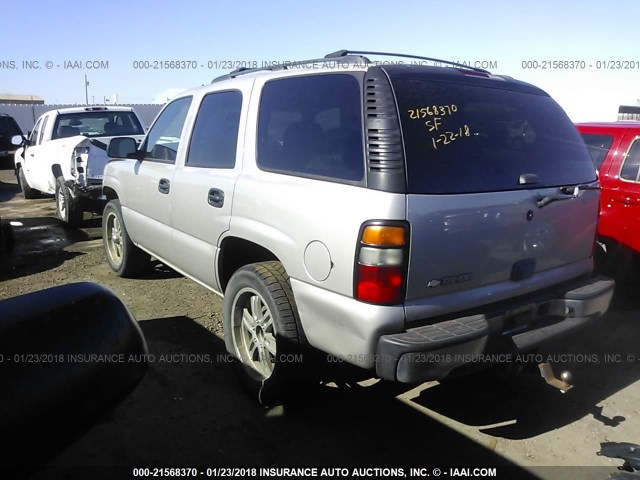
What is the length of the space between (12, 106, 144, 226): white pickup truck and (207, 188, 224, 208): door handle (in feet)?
15.0

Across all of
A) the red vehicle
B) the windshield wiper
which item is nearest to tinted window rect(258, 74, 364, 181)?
the windshield wiper

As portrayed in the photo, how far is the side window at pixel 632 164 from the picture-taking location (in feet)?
16.3

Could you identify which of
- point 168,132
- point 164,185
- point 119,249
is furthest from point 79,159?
point 164,185

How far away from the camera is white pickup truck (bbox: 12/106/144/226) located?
7.72m

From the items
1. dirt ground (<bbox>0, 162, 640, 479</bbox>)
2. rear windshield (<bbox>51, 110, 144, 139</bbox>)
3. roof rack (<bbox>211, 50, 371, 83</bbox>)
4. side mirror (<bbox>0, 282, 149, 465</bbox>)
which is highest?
roof rack (<bbox>211, 50, 371, 83</bbox>)

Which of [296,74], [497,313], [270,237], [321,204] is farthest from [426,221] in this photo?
[296,74]

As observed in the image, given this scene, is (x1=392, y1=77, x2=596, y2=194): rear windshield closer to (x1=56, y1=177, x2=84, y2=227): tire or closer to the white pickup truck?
the white pickup truck

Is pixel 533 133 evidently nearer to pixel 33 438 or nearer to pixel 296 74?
pixel 296 74

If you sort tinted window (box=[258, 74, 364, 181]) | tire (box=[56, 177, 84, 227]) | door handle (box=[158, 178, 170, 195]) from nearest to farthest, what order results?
tinted window (box=[258, 74, 364, 181]) → door handle (box=[158, 178, 170, 195]) → tire (box=[56, 177, 84, 227])

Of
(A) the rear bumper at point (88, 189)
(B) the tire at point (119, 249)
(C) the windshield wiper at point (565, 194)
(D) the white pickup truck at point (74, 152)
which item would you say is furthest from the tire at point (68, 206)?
(C) the windshield wiper at point (565, 194)

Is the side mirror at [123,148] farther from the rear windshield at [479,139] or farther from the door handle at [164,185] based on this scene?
the rear windshield at [479,139]

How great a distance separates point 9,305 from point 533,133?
2811 millimetres

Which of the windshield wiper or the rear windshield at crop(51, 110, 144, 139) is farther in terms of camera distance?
the rear windshield at crop(51, 110, 144, 139)

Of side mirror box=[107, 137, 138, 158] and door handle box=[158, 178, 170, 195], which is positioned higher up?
side mirror box=[107, 137, 138, 158]
